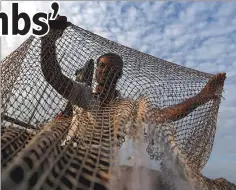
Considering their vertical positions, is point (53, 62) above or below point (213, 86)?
below

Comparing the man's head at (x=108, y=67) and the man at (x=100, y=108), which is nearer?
the man at (x=100, y=108)

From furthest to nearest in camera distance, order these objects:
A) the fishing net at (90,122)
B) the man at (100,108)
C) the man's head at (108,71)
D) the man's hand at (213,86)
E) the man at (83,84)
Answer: the man's hand at (213,86)
the man's head at (108,71)
the man at (83,84)
the man at (100,108)
the fishing net at (90,122)

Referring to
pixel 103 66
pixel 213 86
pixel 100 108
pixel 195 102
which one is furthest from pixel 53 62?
pixel 213 86

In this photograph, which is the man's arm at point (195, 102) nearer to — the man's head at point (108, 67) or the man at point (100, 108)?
the man at point (100, 108)

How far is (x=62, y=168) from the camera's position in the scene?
241 cm

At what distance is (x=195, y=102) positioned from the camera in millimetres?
4848

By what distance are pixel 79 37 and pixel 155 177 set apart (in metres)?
1.93

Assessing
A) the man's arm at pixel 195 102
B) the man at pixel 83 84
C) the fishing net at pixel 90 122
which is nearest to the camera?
the fishing net at pixel 90 122

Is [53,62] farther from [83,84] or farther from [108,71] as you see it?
[108,71]

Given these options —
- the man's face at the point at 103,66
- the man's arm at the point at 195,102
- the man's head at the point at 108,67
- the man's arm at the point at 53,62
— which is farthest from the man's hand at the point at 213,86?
the man's arm at the point at 53,62

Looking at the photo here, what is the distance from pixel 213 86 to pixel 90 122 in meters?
2.27

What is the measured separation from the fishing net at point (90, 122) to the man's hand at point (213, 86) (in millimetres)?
71

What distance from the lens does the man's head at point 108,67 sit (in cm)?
443

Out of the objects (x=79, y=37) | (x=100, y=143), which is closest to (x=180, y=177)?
(x=100, y=143)
